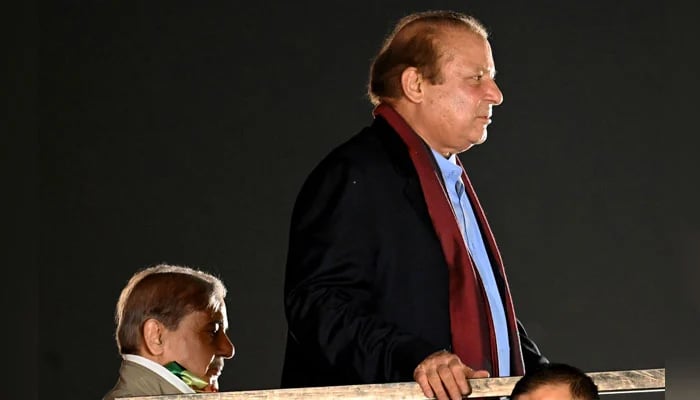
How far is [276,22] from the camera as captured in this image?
5.29m

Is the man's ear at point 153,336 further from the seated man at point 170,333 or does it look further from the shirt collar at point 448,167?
the shirt collar at point 448,167

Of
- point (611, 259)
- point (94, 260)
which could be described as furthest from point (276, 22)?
point (611, 259)

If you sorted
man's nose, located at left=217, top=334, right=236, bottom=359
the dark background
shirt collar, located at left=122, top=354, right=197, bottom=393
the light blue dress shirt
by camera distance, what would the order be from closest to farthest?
the light blue dress shirt
shirt collar, located at left=122, top=354, right=197, bottom=393
man's nose, located at left=217, top=334, right=236, bottom=359
the dark background

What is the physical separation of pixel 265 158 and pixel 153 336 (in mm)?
2522

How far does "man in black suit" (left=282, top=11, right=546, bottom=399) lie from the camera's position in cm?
220

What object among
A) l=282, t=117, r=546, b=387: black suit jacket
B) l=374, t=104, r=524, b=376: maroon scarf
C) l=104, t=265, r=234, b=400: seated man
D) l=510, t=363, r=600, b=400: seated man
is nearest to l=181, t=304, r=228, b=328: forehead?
l=104, t=265, r=234, b=400: seated man

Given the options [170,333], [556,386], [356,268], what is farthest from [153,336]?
[556,386]

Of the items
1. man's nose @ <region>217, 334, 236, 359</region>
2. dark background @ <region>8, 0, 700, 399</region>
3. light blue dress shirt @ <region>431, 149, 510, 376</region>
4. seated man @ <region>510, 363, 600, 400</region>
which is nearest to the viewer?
seated man @ <region>510, 363, 600, 400</region>

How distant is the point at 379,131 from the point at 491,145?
2826 millimetres

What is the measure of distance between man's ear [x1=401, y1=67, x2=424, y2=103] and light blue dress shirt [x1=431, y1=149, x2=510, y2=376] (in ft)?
0.28

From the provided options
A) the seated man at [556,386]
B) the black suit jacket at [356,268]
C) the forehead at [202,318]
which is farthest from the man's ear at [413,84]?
the forehead at [202,318]

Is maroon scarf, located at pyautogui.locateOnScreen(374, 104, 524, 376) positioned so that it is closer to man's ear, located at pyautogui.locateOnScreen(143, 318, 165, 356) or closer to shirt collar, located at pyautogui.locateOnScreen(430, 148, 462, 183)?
shirt collar, located at pyautogui.locateOnScreen(430, 148, 462, 183)

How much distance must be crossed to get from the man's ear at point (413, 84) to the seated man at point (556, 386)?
0.54 meters

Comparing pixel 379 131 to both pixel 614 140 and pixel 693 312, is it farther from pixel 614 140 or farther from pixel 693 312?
pixel 614 140
